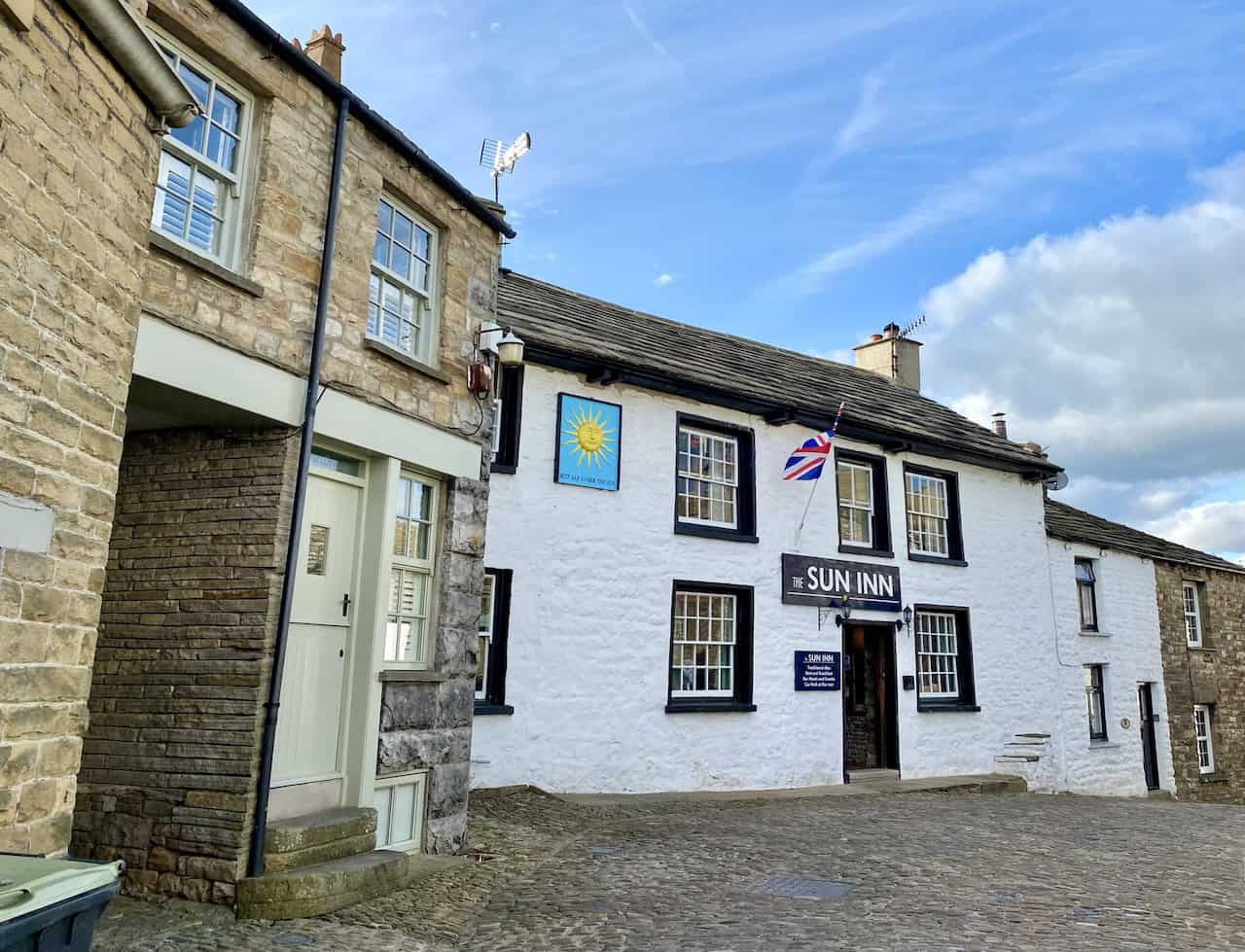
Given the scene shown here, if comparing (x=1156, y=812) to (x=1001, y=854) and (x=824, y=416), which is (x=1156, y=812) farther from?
(x=824, y=416)

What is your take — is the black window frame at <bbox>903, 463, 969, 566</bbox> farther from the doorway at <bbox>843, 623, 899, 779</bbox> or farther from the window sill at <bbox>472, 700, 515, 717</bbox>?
the window sill at <bbox>472, 700, 515, 717</bbox>

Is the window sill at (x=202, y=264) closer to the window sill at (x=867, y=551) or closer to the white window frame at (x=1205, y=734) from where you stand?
the window sill at (x=867, y=551)

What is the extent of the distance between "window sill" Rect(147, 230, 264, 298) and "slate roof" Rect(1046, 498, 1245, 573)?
54.0 ft

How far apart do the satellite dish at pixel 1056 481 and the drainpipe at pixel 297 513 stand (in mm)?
15862

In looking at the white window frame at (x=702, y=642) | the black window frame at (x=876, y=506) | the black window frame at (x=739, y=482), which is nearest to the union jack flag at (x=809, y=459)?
the black window frame at (x=739, y=482)

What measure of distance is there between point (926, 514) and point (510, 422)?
8450mm

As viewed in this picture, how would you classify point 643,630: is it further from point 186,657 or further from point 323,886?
point 186,657

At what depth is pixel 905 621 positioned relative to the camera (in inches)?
627

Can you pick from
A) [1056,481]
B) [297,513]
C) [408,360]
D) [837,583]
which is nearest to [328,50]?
[408,360]

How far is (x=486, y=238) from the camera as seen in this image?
922 centimetres

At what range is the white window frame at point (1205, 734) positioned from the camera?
21.4m

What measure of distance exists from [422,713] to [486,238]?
4.55m

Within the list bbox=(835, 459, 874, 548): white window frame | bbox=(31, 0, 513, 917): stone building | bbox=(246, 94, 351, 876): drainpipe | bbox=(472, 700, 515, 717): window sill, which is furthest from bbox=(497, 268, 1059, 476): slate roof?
bbox=(246, 94, 351, 876): drainpipe

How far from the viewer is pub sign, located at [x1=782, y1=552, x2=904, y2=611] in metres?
14.6
